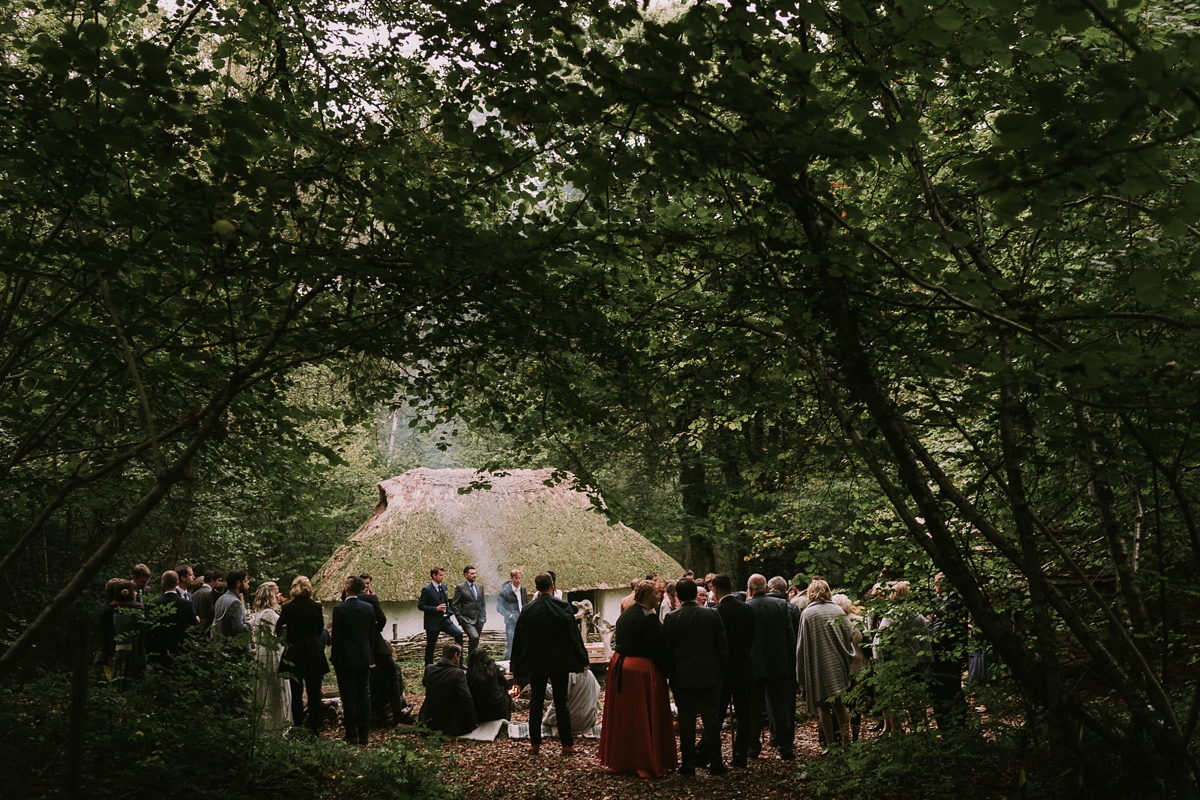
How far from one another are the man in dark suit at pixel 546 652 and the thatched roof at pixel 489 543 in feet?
28.1

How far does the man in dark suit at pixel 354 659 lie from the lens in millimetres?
8250

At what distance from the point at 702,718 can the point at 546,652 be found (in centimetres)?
169

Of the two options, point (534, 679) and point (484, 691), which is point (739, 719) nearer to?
point (534, 679)

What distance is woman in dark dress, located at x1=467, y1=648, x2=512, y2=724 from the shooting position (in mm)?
9070

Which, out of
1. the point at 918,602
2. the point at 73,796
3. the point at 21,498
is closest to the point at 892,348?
the point at 918,602

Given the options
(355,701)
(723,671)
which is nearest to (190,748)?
(355,701)

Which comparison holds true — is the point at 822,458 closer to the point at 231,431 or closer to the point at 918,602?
the point at 918,602

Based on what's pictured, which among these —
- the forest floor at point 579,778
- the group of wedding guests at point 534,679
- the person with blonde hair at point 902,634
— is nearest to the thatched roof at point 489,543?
the group of wedding guests at point 534,679

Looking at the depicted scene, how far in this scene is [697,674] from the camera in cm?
696

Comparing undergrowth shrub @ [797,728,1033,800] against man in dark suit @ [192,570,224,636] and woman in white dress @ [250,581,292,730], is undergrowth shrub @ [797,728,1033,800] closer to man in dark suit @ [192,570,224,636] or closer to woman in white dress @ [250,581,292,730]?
woman in white dress @ [250,581,292,730]

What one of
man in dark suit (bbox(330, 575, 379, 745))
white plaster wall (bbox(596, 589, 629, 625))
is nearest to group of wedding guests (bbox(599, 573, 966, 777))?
man in dark suit (bbox(330, 575, 379, 745))

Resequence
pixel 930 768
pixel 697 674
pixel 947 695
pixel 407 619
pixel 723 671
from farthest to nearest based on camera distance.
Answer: pixel 407 619 < pixel 723 671 < pixel 697 674 < pixel 947 695 < pixel 930 768

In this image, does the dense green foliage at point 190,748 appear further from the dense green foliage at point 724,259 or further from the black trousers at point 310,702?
the black trousers at point 310,702

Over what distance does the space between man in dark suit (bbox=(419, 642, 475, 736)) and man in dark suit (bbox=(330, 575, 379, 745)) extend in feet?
2.16
